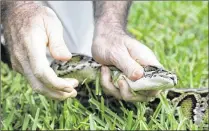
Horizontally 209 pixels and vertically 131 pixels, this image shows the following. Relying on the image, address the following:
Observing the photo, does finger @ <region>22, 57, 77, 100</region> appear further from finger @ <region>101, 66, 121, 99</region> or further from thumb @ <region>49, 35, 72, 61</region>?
finger @ <region>101, 66, 121, 99</region>

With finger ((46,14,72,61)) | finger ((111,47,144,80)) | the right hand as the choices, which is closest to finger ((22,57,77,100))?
the right hand

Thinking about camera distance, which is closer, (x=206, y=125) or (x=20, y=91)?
(x=206, y=125)

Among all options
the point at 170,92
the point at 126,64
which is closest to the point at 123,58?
the point at 126,64

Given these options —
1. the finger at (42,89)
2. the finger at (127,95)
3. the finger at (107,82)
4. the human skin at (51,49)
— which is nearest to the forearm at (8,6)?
the human skin at (51,49)

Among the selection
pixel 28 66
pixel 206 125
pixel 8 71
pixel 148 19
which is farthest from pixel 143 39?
pixel 28 66

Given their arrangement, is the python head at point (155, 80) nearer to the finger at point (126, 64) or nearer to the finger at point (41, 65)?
the finger at point (126, 64)

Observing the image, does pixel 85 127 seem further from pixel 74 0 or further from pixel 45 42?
pixel 74 0

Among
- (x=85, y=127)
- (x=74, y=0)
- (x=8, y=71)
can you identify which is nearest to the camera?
(x=85, y=127)

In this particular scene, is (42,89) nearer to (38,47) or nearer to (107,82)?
(38,47)
